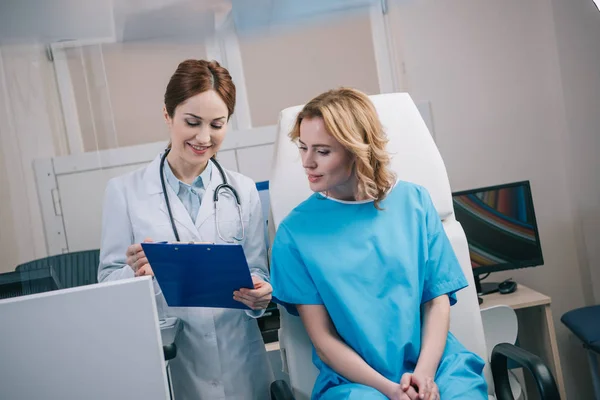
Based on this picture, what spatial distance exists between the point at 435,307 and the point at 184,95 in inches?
29.7

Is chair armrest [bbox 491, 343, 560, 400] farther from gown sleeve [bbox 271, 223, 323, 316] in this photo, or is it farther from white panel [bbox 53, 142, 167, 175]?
white panel [bbox 53, 142, 167, 175]

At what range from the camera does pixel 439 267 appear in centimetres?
136

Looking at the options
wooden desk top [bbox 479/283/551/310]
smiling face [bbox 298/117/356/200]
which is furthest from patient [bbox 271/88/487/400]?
wooden desk top [bbox 479/283/551/310]

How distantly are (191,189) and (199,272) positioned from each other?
391 millimetres

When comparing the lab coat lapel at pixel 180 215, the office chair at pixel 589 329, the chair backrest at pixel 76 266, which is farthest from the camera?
the chair backrest at pixel 76 266

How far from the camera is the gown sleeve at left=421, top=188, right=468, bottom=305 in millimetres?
1348

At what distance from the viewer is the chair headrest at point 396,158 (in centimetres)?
144

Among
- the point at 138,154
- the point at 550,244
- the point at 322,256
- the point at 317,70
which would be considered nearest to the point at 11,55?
the point at 138,154

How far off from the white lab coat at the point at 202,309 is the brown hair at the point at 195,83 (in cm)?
21

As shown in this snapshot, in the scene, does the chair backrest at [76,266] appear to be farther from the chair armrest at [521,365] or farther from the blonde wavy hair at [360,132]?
the chair armrest at [521,365]

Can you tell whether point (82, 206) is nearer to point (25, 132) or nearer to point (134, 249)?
point (25, 132)

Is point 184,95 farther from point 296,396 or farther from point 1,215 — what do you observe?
point 1,215

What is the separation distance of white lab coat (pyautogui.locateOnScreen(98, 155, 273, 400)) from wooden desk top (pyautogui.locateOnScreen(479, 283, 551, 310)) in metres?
0.98

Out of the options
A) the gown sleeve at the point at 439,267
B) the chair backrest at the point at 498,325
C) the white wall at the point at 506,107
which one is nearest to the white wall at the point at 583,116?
the white wall at the point at 506,107
